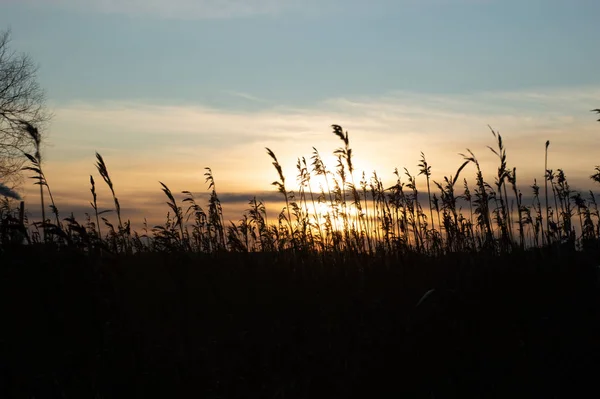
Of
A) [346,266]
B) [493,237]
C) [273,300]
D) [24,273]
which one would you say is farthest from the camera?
[493,237]

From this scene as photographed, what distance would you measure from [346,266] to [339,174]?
10.9ft

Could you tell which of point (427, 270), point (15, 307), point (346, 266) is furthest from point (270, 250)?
point (15, 307)

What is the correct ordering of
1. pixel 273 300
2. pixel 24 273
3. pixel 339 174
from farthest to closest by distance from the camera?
pixel 339 174 → pixel 273 300 → pixel 24 273

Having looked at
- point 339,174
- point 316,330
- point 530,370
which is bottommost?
point 530,370

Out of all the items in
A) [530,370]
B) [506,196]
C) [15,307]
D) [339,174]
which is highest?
[339,174]

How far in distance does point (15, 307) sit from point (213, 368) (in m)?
2.02

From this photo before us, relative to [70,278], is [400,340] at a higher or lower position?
lower

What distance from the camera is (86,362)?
4766mm

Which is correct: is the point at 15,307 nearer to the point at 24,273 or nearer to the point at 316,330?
the point at 24,273

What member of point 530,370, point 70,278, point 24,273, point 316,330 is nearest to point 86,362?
point 70,278

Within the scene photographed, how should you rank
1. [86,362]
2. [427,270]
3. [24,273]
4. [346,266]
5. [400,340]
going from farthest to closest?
[346,266] < [427,270] < [24,273] < [400,340] < [86,362]

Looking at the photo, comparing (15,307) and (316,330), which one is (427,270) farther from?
(15,307)

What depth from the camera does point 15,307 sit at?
5.45 m

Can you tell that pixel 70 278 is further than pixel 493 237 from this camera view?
No
